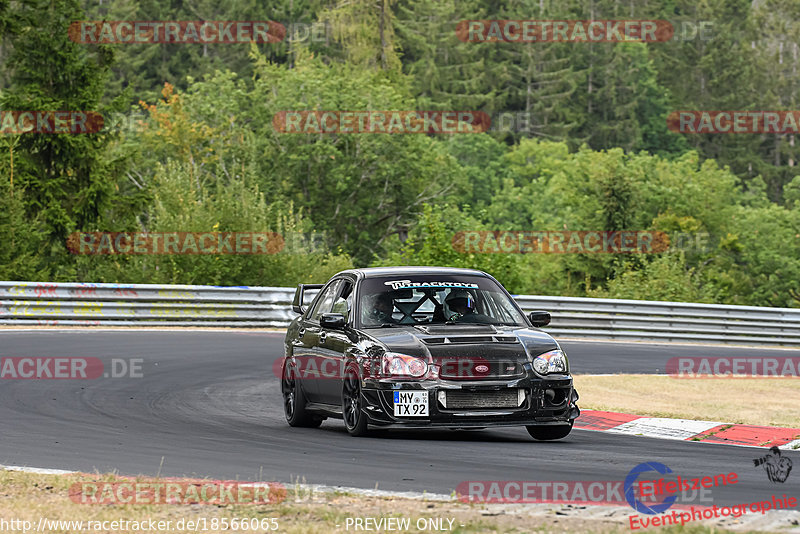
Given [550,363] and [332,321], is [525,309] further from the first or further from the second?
[550,363]

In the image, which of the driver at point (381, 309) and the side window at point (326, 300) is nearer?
the driver at point (381, 309)

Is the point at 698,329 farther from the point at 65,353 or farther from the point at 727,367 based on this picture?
the point at 65,353

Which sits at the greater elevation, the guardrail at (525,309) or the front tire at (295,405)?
the front tire at (295,405)

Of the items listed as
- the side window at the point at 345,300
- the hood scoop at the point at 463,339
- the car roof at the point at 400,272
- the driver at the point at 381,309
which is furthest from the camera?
the car roof at the point at 400,272

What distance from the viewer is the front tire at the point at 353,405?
11281 mm

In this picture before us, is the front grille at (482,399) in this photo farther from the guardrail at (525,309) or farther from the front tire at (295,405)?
the guardrail at (525,309)

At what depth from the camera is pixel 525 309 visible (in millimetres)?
26781

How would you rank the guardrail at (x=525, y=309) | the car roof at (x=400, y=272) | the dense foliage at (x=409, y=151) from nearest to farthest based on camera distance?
the car roof at (x=400, y=272), the guardrail at (x=525, y=309), the dense foliage at (x=409, y=151)

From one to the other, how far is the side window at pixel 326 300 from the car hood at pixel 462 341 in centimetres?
152

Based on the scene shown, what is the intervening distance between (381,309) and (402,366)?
1.17 meters

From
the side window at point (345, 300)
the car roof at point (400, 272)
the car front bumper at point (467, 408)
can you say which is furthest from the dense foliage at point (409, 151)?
the car front bumper at point (467, 408)

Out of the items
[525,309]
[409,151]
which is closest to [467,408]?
[525,309]

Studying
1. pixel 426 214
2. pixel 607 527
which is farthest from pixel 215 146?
pixel 607 527

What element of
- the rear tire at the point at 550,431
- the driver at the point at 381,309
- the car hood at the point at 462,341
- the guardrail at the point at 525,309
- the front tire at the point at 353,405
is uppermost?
the driver at the point at 381,309
